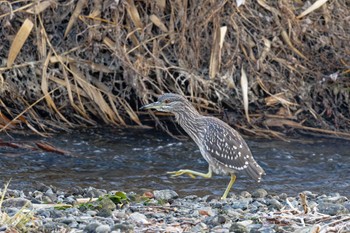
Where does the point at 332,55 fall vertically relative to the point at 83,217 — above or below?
above

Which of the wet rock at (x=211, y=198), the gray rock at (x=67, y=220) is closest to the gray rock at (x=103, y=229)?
the gray rock at (x=67, y=220)

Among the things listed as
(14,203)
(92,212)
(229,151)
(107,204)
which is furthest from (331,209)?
(14,203)

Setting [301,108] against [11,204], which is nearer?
[11,204]

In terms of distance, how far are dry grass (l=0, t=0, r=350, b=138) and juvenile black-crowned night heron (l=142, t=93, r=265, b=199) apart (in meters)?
1.00

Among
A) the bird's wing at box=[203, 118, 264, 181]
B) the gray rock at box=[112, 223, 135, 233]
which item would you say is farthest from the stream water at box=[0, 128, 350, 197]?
the gray rock at box=[112, 223, 135, 233]

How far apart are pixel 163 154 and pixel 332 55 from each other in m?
2.44

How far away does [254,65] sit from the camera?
9719mm

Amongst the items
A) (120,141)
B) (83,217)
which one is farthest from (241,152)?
(83,217)

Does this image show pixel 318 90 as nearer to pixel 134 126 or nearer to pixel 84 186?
pixel 134 126

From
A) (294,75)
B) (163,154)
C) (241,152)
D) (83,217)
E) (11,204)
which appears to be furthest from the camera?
(294,75)

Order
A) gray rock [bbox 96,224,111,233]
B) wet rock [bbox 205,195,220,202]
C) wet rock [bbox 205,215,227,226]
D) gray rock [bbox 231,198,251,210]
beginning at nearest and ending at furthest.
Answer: gray rock [bbox 96,224,111,233]
wet rock [bbox 205,215,227,226]
gray rock [bbox 231,198,251,210]
wet rock [bbox 205,195,220,202]

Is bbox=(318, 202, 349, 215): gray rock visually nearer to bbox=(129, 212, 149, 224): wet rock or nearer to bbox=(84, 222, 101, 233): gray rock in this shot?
bbox=(129, 212, 149, 224): wet rock

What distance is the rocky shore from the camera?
16.0ft

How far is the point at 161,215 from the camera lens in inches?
220
